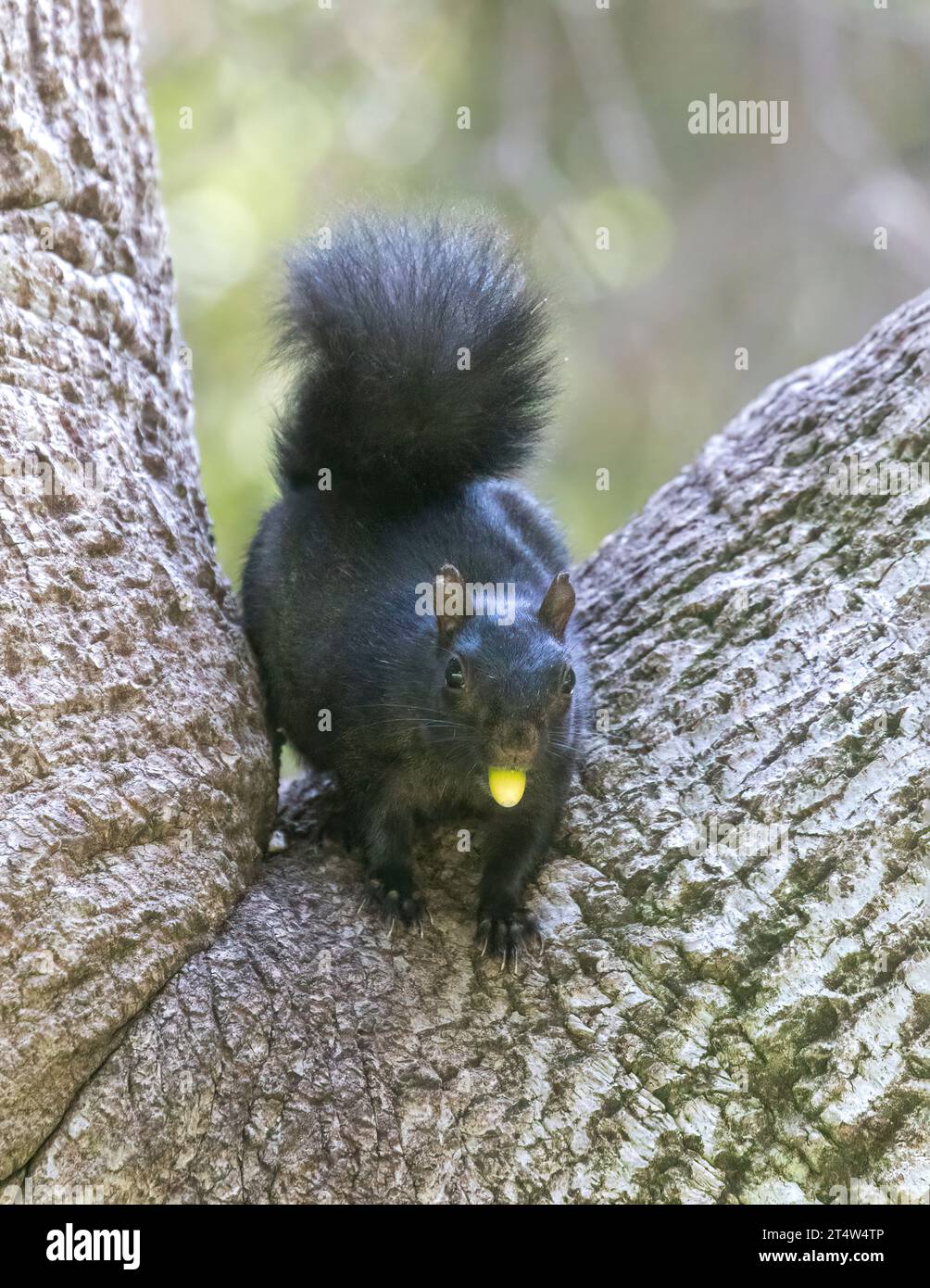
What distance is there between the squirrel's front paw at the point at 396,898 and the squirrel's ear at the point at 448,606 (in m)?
0.54

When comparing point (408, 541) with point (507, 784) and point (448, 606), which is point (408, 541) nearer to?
point (448, 606)

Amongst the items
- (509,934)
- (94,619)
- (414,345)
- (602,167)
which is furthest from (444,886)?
(602,167)

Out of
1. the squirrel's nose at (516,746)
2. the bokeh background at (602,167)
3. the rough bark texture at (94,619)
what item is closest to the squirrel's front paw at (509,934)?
the squirrel's nose at (516,746)

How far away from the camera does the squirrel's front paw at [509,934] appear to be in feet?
8.81

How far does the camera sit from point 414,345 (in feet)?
11.0

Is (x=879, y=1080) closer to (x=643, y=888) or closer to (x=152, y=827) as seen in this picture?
(x=643, y=888)

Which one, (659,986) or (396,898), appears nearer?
(659,986)

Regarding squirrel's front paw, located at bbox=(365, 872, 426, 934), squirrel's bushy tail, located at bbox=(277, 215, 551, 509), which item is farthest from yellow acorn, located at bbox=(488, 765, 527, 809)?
squirrel's bushy tail, located at bbox=(277, 215, 551, 509)

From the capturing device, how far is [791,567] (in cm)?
306

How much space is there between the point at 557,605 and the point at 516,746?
419mm

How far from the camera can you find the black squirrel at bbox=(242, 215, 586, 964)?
3.02 metres

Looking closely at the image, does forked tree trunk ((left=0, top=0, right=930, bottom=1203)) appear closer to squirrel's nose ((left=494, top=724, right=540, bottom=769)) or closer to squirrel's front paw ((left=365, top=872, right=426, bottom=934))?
squirrel's front paw ((left=365, top=872, right=426, bottom=934))

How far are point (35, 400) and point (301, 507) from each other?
1.03 m

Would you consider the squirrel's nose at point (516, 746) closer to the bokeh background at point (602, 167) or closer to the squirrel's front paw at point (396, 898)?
the squirrel's front paw at point (396, 898)
